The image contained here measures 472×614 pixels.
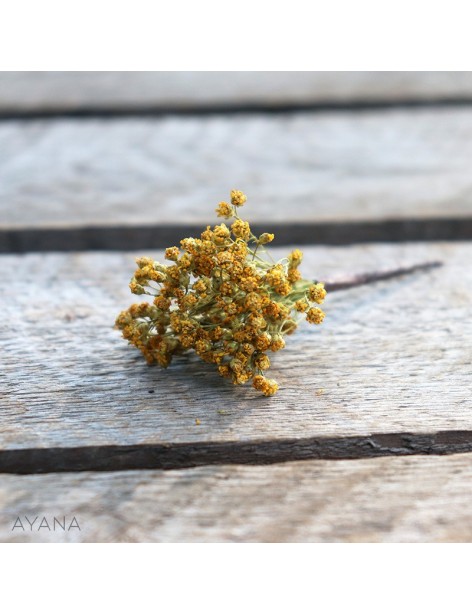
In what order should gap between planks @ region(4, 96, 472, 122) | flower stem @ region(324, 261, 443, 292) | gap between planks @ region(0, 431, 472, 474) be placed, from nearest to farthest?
gap between planks @ region(0, 431, 472, 474)
flower stem @ region(324, 261, 443, 292)
gap between planks @ region(4, 96, 472, 122)

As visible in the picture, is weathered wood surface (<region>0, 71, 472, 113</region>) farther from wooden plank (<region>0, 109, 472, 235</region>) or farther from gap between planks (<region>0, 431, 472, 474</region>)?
gap between planks (<region>0, 431, 472, 474</region>)

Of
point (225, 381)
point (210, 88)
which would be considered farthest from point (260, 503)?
point (210, 88)

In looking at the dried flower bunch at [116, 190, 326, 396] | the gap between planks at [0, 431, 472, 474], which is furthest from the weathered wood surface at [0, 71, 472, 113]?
the gap between planks at [0, 431, 472, 474]

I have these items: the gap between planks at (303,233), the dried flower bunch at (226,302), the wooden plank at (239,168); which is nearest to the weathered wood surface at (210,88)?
the wooden plank at (239,168)

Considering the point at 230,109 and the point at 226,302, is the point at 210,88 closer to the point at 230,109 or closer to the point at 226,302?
the point at 230,109

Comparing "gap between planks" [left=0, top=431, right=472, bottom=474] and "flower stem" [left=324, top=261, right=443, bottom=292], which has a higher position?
"flower stem" [left=324, top=261, right=443, bottom=292]

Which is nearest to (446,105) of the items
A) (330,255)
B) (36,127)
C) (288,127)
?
(288,127)
